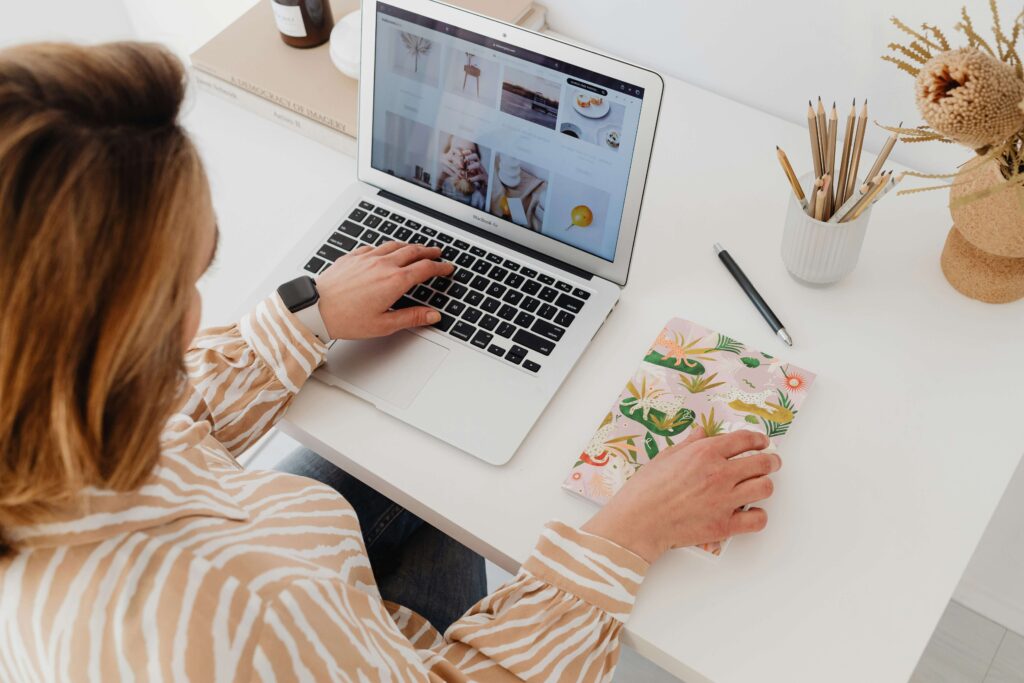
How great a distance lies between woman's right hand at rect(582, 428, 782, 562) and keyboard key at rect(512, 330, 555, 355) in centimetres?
16

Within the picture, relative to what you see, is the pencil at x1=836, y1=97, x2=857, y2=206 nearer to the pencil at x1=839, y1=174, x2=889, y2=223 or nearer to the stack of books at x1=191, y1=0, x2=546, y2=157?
the pencil at x1=839, y1=174, x2=889, y2=223

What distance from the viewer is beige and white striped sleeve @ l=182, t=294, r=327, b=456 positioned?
83cm

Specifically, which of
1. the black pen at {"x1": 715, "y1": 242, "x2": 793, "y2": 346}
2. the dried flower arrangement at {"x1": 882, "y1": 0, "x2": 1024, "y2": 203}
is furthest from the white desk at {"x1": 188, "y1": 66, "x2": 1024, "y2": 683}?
the dried flower arrangement at {"x1": 882, "y1": 0, "x2": 1024, "y2": 203}

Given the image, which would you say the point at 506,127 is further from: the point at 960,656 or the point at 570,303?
the point at 960,656

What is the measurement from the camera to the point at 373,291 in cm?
86

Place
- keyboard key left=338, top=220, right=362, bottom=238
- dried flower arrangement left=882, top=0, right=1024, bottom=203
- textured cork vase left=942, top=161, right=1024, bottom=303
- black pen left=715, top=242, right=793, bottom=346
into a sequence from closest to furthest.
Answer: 1. dried flower arrangement left=882, top=0, right=1024, bottom=203
2. textured cork vase left=942, top=161, right=1024, bottom=303
3. black pen left=715, top=242, right=793, bottom=346
4. keyboard key left=338, top=220, right=362, bottom=238

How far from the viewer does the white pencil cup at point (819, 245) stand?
2.76ft

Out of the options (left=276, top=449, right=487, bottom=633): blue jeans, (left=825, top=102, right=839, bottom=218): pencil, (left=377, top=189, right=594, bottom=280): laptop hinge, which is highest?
(left=825, top=102, right=839, bottom=218): pencil

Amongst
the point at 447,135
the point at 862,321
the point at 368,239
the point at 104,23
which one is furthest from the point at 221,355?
the point at 104,23

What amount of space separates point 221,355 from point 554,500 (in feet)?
1.13

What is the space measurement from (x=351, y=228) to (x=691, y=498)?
1.58ft

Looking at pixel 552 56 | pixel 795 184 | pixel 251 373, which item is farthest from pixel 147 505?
pixel 795 184

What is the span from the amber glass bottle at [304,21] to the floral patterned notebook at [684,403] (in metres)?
0.63

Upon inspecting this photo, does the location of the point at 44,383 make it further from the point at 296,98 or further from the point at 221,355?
the point at 296,98
